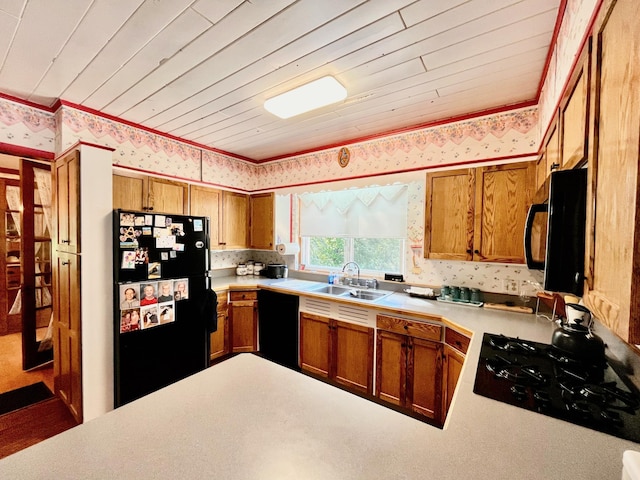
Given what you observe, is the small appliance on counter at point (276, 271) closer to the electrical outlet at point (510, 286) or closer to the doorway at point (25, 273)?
the doorway at point (25, 273)

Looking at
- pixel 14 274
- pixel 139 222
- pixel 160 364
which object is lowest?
pixel 160 364

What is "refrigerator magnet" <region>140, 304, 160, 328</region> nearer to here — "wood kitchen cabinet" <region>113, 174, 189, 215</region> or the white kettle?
"wood kitchen cabinet" <region>113, 174, 189, 215</region>

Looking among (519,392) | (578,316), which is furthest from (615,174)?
(578,316)

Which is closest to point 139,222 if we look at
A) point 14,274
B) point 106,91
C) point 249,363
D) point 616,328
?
point 106,91

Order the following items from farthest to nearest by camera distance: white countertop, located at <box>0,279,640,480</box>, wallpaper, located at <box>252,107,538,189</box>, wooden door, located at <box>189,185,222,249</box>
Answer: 1. wooden door, located at <box>189,185,222,249</box>
2. wallpaper, located at <box>252,107,538,189</box>
3. white countertop, located at <box>0,279,640,480</box>

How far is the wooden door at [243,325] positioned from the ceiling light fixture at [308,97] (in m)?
2.17

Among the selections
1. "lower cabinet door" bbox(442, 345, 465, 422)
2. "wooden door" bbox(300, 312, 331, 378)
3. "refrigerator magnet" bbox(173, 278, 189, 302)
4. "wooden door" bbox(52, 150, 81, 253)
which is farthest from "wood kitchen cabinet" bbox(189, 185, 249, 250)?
"lower cabinet door" bbox(442, 345, 465, 422)

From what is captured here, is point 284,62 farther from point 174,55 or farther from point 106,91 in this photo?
point 106,91

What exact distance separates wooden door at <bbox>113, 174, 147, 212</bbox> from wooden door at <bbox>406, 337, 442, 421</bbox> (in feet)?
9.16

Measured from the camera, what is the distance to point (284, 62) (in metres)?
1.72

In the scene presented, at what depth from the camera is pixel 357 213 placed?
3244mm

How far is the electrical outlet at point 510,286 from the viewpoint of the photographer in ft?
7.77

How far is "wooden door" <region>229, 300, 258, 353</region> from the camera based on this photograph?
327cm

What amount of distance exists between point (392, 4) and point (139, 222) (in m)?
2.13
